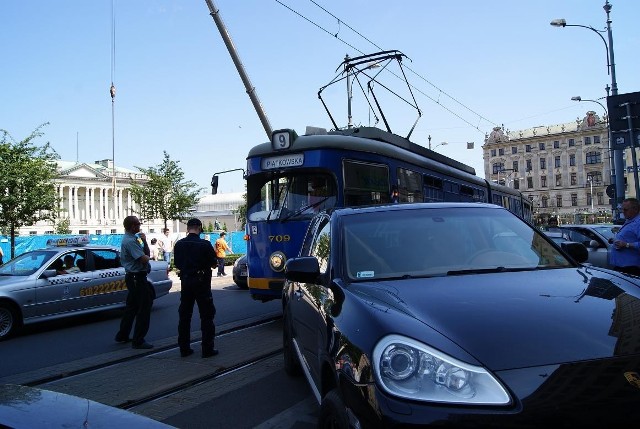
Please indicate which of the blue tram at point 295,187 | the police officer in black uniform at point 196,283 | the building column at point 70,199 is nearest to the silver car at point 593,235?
the blue tram at point 295,187

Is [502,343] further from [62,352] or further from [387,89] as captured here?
[387,89]

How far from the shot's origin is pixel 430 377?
7.20 ft

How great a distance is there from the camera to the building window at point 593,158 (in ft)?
373

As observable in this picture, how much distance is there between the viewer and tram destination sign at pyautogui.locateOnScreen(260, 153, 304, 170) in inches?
Answer: 345

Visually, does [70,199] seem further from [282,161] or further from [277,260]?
[277,260]

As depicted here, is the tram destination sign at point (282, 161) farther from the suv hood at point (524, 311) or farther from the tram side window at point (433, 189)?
the suv hood at point (524, 311)

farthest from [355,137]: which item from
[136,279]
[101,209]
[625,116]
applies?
[101,209]

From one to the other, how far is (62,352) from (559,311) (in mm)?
7443

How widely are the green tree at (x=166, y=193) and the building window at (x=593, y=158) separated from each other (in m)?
99.2

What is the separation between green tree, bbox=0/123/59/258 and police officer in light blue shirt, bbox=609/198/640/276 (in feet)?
64.5

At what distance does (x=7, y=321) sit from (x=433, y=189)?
877 centimetres

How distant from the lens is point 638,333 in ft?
7.69

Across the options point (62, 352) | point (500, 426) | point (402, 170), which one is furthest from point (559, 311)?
point (402, 170)

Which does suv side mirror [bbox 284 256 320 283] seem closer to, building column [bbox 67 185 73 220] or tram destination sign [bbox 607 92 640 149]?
tram destination sign [bbox 607 92 640 149]
